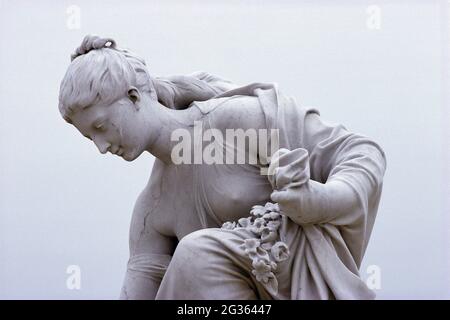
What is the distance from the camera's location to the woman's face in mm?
4512

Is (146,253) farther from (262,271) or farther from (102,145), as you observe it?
(262,271)

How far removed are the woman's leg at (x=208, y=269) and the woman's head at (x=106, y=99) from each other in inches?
20.7

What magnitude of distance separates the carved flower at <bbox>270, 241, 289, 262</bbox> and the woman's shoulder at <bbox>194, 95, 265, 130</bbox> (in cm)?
53

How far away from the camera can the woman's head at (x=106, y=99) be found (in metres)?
4.50

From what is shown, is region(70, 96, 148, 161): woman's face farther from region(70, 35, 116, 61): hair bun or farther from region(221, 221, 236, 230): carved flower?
region(221, 221, 236, 230): carved flower

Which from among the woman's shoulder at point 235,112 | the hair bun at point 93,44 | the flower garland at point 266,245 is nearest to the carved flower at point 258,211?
the flower garland at point 266,245

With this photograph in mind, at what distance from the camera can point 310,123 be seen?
466 cm

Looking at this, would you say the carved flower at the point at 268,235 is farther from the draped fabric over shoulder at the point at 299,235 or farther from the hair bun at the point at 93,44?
the hair bun at the point at 93,44

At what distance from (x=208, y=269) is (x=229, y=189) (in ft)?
1.53

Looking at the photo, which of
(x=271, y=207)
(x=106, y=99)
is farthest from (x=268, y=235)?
(x=106, y=99)

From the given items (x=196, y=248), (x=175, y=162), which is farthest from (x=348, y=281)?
(x=175, y=162)

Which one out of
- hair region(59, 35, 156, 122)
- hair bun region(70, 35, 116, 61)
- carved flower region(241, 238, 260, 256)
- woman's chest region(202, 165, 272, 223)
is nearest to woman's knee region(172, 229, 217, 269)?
carved flower region(241, 238, 260, 256)

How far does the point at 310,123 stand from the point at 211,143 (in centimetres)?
39
